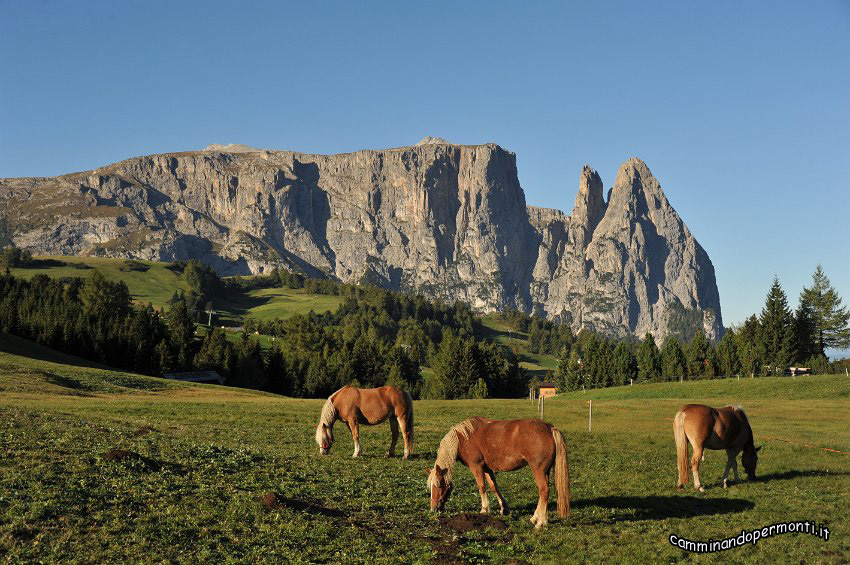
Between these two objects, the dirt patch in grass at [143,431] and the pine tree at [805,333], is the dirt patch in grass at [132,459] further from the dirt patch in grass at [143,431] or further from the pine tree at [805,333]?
the pine tree at [805,333]

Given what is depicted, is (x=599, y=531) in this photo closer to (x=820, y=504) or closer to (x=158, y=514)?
(x=820, y=504)

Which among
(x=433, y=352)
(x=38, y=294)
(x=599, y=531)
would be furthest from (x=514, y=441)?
(x=433, y=352)

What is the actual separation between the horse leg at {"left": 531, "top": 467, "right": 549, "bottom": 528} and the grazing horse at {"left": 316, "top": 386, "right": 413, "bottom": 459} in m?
9.71

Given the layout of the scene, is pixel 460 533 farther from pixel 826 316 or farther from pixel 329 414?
pixel 826 316

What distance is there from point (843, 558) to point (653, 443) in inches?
796

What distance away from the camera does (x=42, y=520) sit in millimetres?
13641

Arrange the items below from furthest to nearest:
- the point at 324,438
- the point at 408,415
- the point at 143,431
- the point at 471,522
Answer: the point at 143,431 < the point at 408,415 < the point at 324,438 < the point at 471,522

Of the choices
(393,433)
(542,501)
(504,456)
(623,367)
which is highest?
(504,456)

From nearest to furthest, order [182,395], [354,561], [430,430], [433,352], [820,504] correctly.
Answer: [354,561] → [820,504] → [430,430] → [182,395] → [433,352]

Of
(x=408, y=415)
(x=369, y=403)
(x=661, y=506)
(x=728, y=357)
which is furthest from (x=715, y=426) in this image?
(x=728, y=357)

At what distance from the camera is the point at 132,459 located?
19.0 m

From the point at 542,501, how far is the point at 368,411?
1086cm

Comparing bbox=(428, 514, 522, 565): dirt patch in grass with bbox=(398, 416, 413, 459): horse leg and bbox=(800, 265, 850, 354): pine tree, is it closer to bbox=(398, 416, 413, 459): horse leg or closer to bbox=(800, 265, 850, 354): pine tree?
bbox=(398, 416, 413, 459): horse leg

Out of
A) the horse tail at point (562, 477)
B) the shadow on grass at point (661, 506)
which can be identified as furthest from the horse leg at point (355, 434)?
the horse tail at point (562, 477)
